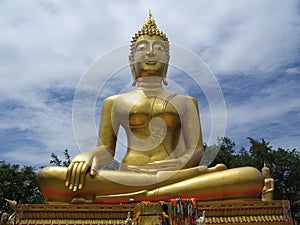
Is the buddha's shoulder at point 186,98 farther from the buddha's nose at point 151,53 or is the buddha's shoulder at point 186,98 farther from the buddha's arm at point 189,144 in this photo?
the buddha's nose at point 151,53

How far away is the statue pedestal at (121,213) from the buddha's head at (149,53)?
342 centimetres

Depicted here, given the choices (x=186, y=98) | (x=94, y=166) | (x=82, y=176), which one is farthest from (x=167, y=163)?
(x=186, y=98)

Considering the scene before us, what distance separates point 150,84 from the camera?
8969mm

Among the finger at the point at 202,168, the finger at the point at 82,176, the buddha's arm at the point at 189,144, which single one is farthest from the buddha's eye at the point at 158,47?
the finger at the point at 82,176

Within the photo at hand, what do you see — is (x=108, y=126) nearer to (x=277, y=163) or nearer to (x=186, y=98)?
(x=186, y=98)

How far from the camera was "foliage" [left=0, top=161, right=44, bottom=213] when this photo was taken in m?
16.7

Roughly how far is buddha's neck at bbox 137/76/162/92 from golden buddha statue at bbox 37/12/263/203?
0.02 m

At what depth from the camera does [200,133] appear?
8.46 metres

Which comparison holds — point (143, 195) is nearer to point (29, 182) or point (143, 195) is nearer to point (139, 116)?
point (139, 116)

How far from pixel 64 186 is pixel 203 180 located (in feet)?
8.49

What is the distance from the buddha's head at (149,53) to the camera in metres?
8.81

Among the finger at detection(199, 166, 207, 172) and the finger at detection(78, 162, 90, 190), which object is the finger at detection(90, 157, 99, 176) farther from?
the finger at detection(199, 166, 207, 172)

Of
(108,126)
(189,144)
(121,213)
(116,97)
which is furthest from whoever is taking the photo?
(116,97)

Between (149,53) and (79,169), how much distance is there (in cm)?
317
